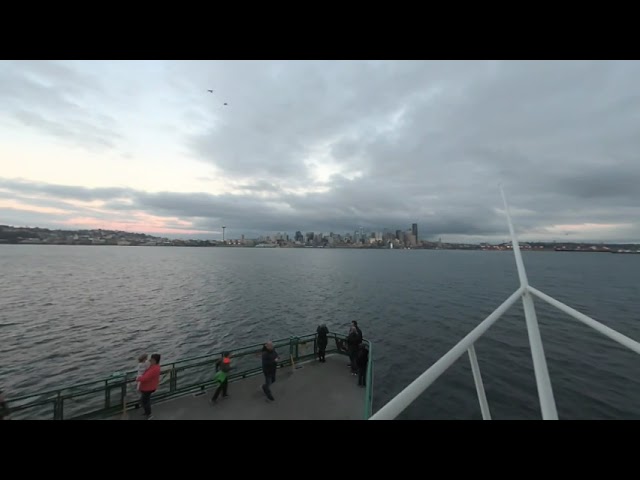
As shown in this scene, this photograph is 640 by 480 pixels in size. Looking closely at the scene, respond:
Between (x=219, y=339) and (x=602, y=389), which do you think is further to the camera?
(x=219, y=339)

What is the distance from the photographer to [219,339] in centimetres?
2505

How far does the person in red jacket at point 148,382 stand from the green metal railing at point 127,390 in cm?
38

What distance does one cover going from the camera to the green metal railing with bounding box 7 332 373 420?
7.54 metres

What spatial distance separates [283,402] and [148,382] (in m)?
3.70

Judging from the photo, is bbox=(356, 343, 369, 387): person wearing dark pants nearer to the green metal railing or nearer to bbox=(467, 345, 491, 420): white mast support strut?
the green metal railing

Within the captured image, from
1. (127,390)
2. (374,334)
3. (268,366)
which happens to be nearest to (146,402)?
(268,366)

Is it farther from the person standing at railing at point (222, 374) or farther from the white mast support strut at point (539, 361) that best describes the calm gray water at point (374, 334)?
the white mast support strut at point (539, 361)

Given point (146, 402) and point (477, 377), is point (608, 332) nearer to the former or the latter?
point (477, 377)
